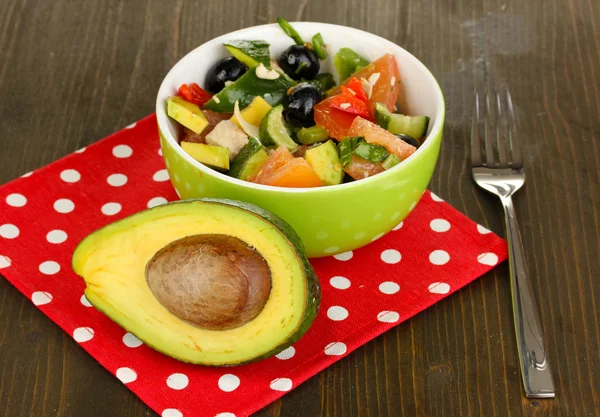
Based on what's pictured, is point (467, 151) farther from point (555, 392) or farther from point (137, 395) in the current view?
point (137, 395)

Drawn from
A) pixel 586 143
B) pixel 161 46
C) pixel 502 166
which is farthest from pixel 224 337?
pixel 161 46

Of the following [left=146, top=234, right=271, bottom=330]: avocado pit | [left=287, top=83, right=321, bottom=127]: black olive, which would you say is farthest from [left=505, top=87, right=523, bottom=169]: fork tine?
[left=146, top=234, right=271, bottom=330]: avocado pit

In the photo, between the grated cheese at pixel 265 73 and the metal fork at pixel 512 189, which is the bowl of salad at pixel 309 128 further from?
the metal fork at pixel 512 189

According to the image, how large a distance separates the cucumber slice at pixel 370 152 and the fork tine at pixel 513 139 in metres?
→ 0.34

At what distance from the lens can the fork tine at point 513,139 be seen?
1482 mm

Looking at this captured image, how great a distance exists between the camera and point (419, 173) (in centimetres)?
126

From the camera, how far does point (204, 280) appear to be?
3.53 feet

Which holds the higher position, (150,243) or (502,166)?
(150,243)

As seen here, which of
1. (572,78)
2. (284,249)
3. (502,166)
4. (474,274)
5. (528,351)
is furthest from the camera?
(572,78)

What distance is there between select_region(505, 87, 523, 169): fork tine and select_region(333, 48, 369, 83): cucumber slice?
0.29 m

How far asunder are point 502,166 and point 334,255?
1.20 feet

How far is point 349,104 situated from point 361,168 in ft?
0.43

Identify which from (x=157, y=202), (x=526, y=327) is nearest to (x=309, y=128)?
(x=157, y=202)

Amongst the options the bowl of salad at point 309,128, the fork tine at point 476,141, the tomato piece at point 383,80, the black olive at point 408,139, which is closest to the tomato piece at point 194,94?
the bowl of salad at point 309,128
